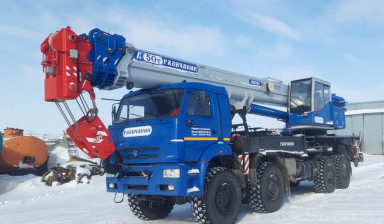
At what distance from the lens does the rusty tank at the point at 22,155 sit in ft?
53.4

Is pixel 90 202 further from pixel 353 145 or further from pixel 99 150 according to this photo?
pixel 353 145

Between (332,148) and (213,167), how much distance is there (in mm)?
7172

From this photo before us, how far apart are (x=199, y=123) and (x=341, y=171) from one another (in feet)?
24.7

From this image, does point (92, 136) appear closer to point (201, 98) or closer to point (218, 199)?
point (201, 98)

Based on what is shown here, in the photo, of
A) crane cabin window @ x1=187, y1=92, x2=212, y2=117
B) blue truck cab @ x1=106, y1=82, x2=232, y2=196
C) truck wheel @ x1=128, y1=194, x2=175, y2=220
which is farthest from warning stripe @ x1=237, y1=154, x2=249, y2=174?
truck wheel @ x1=128, y1=194, x2=175, y2=220

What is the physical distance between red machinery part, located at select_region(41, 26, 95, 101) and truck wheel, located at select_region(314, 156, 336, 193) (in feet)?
26.1

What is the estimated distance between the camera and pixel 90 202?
11250 mm

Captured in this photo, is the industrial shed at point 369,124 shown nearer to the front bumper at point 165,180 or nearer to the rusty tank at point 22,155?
the rusty tank at point 22,155

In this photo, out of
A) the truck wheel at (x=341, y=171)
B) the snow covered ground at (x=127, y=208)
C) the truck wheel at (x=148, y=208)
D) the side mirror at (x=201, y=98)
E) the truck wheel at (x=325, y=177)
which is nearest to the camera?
the side mirror at (x=201, y=98)

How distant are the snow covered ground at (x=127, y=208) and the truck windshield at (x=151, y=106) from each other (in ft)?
7.99

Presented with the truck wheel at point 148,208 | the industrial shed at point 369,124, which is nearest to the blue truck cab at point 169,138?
the truck wheel at point 148,208

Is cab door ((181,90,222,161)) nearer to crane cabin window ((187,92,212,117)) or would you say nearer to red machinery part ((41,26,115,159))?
crane cabin window ((187,92,212,117))

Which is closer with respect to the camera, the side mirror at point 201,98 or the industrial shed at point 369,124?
the side mirror at point 201,98

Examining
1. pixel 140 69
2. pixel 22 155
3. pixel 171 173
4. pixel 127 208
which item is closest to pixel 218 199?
pixel 171 173
